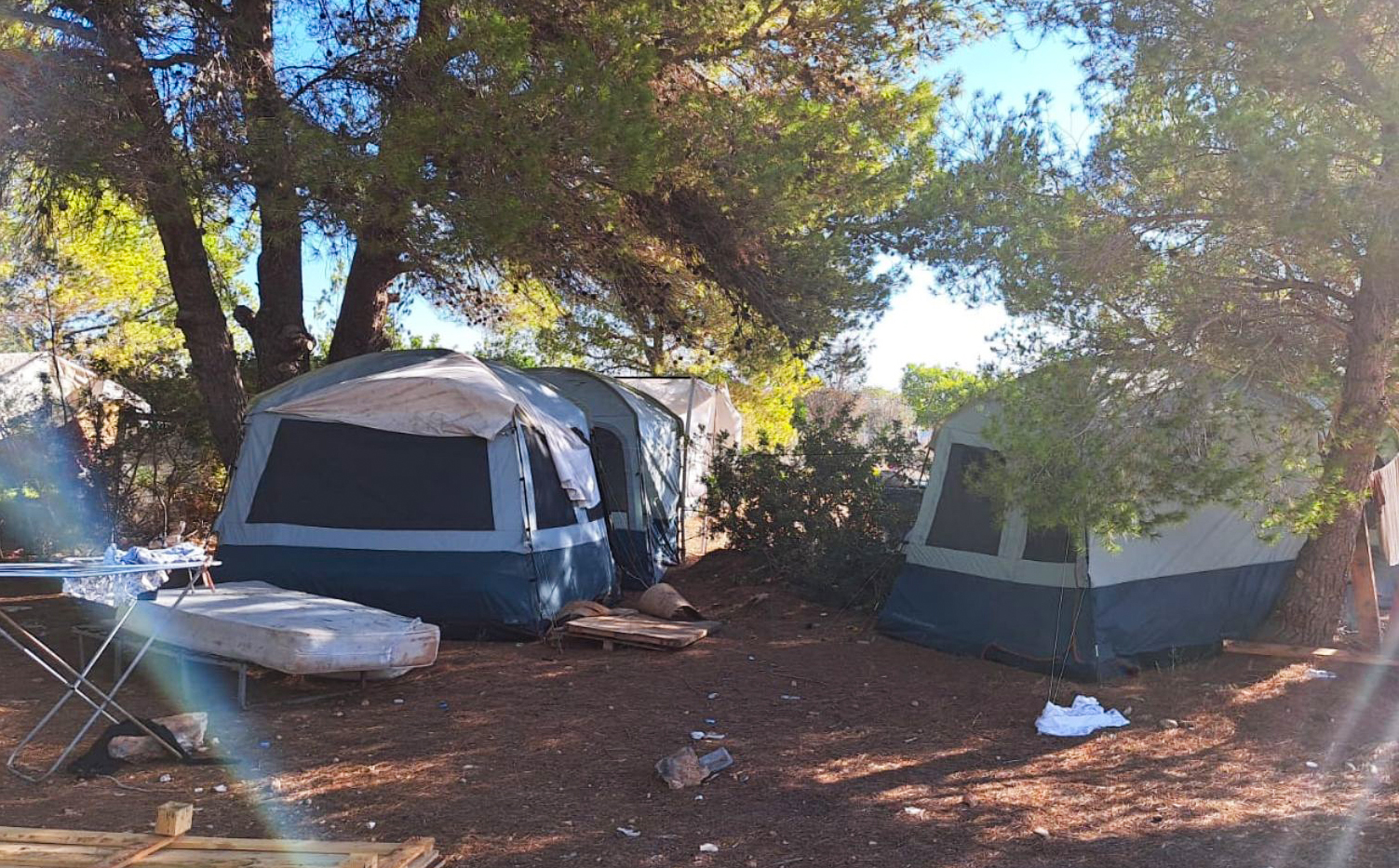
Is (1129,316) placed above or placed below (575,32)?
below

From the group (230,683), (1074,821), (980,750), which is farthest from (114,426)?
(1074,821)

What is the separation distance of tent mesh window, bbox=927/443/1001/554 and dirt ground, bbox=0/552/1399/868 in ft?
2.87

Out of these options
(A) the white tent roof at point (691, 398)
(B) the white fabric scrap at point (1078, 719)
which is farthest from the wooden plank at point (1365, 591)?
(A) the white tent roof at point (691, 398)

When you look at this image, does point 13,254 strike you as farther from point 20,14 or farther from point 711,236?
point 711,236

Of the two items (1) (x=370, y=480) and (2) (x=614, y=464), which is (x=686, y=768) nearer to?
(1) (x=370, y=480)

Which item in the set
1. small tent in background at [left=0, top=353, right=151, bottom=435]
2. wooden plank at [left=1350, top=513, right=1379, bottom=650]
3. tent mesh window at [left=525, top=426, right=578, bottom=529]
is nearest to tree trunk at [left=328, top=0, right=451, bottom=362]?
tent mesh window at [left=525, top=426, right=578, bottom=529]

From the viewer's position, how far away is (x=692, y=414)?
1579 centimetres

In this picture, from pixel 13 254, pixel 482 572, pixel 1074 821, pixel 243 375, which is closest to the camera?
pixel 1074 821

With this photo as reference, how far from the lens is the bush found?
31.8 ft

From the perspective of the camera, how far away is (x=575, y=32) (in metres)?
8.34

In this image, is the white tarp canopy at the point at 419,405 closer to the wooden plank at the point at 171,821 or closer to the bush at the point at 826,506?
the bush at the point at 826,506

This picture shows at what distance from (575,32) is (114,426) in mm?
6991

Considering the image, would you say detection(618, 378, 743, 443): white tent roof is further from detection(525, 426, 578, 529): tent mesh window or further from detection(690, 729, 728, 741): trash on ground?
detection(690, 729, 728, 741): trash on ground

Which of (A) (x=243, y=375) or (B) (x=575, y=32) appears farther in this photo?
(A) (x=243, y=375)
